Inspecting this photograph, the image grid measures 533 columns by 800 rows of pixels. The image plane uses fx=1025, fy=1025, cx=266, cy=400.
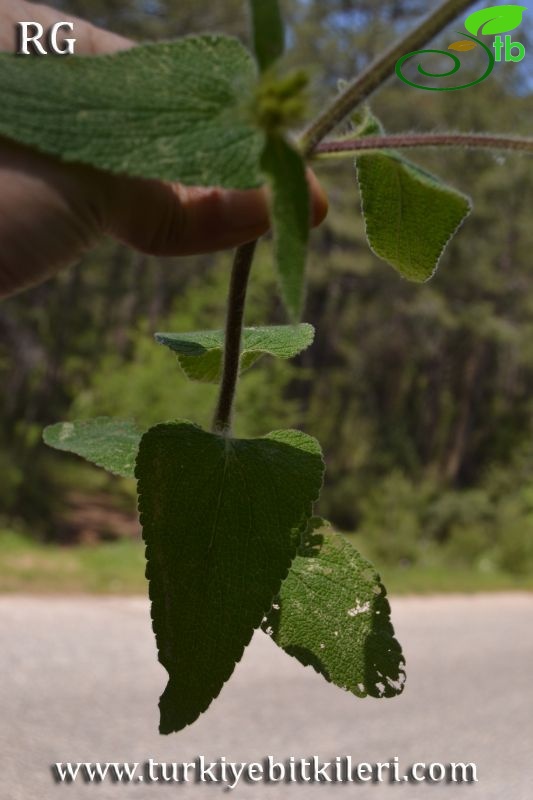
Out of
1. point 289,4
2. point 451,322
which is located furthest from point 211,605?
point 451,322

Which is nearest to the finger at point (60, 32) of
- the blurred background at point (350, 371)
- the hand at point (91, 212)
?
the hand at point (91, 212)

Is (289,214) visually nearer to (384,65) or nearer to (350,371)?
(384,65)

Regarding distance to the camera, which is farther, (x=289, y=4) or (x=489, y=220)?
(x=489, y=220)

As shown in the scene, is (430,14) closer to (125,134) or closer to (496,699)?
(125,134)

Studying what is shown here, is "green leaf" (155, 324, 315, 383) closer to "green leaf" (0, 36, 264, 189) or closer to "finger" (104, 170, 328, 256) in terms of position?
"finger" (104, 170, 328, 256)

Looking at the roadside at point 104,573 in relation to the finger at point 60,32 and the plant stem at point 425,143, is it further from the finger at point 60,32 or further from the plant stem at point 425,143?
the plant stem at point 425,143
